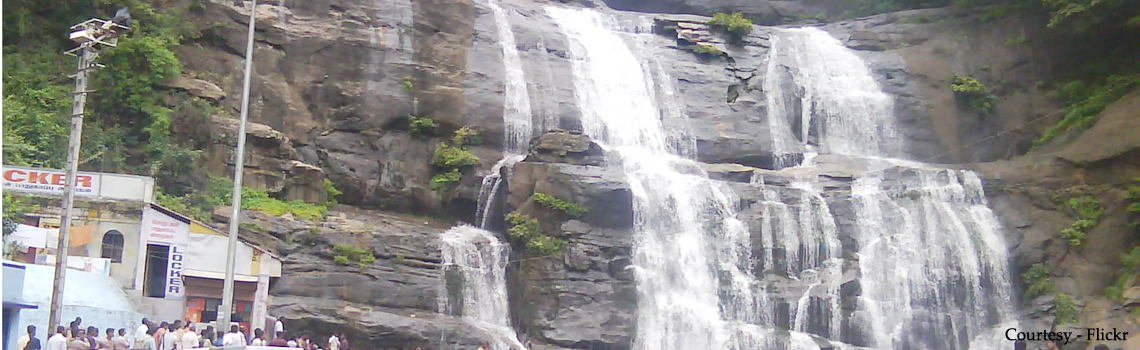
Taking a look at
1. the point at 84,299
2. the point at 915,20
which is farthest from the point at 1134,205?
the point at 84,299

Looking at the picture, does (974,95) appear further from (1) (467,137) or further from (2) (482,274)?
(2) (482,274)

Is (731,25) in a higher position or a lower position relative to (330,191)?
higher

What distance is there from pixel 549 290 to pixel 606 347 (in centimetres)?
186

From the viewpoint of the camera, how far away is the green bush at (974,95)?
35.7 meters

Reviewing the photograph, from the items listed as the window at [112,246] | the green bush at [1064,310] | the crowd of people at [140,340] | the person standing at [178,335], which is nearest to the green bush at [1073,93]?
the green bush at [1064,310]

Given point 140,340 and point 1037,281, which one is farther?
point 1037,281

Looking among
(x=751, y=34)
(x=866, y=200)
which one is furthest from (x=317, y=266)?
(x=751, y=34)

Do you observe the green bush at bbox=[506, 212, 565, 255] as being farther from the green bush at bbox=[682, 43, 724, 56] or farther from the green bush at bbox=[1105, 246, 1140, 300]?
the green bush at bbox=[1105, 246, 1140, 300]

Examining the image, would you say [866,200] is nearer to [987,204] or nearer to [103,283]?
[987,204]

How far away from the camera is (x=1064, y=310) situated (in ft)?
86.0

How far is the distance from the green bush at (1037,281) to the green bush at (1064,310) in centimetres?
45

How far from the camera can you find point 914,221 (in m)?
28.1

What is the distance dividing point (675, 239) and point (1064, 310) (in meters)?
9.64

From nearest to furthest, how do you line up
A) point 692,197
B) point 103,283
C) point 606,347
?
1. point 103,283
2. point 606,347
3. point 692,197
